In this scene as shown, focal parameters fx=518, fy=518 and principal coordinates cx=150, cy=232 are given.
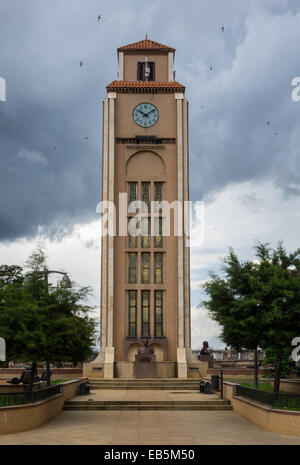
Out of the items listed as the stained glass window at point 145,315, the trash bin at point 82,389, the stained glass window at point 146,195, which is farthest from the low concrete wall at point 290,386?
the stained glass window at point 146,195

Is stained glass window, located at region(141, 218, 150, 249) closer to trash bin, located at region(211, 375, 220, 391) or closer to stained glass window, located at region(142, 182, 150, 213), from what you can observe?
stained glass window, located at region(142, 182, 150, 213)

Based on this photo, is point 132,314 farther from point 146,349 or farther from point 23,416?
point 23,416

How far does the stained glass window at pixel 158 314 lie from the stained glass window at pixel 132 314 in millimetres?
1916

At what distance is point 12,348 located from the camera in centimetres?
1916

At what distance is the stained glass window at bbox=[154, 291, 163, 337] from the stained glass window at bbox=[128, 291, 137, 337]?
192 centimetres

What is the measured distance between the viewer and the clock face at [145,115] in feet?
167

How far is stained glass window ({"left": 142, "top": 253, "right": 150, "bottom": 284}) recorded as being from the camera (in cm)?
4772

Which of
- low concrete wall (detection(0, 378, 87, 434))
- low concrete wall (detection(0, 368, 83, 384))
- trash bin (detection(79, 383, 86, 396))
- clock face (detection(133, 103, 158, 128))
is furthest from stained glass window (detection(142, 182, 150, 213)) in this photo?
low concrete wall (detection(0, 378, 87, 434))

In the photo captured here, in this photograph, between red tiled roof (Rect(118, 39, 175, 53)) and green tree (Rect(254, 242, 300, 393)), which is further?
red tiled roof (Rect(118, 39, 175, 53))

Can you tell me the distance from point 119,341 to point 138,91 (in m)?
24.3

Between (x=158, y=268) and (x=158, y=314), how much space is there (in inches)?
166

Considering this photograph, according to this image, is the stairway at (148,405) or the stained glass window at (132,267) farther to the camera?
the stained glass window at (132,267)

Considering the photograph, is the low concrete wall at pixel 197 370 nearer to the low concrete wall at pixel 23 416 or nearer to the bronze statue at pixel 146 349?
the bronze statue at pixel 146 349
